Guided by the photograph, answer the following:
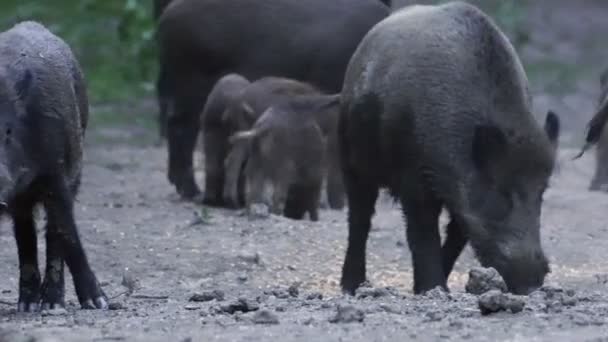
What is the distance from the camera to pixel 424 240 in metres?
7.71

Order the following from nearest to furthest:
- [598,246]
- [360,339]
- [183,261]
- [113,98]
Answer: [360,339] < [183,261] < [598,246] < [113,98]

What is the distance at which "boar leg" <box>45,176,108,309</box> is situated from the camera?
7.21 m

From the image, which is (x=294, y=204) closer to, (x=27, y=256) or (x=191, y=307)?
(x=27, y=256)

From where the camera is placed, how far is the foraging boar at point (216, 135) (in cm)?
1193

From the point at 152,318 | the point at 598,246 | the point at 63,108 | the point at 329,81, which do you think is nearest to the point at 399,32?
the point at 63,108

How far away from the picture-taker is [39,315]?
7016 mm

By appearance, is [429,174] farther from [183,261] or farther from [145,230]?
[145,230]

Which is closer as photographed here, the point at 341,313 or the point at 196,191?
the point at 341,313

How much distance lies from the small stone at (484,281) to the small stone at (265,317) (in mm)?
1295

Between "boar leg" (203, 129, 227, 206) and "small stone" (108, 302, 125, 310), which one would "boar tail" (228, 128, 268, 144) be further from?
"small stone" (108, 302, 125, 310)

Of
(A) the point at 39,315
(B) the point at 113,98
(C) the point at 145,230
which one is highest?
(A) the point at 39,315

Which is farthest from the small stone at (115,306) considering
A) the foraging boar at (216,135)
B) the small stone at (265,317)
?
the foraging boar at (216,135)

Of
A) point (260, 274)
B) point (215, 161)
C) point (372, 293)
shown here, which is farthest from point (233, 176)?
point (372, 293)

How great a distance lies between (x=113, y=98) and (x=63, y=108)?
1125 cm
